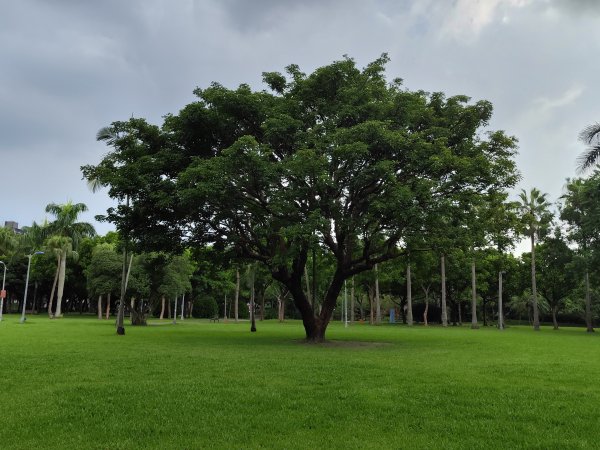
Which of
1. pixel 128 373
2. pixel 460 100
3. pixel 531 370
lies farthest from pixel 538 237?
pixel 128 373

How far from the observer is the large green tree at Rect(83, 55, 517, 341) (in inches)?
693

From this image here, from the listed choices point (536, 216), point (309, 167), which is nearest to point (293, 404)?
point (309, 167)

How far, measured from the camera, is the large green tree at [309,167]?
17.6 metres

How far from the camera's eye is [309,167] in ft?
55.6

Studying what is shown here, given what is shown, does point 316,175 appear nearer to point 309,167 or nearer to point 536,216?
point 309,167

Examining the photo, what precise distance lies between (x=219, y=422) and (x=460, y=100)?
17907 mm

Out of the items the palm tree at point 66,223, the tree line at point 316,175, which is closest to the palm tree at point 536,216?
the tree line at point 316,175

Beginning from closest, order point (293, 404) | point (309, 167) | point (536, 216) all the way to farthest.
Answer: point (293, 404) → point (309, 167) → point (536, 216)

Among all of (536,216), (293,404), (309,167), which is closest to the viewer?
(293,404)

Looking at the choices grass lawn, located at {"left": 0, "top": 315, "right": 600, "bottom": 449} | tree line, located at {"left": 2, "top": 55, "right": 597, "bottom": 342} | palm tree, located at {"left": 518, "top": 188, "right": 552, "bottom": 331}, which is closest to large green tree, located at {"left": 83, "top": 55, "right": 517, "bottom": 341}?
tree line, located at {"left": 2, "top": 55, "right": 597, "bottom": 342}

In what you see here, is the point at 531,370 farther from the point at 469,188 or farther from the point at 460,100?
the point at 460,100

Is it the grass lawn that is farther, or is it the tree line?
the tree line

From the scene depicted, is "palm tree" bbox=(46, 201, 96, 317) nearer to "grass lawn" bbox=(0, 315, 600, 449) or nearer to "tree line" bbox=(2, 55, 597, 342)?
"tree line" bbox=(2, 55, 597, 342)

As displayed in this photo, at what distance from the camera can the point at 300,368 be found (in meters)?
12.4
